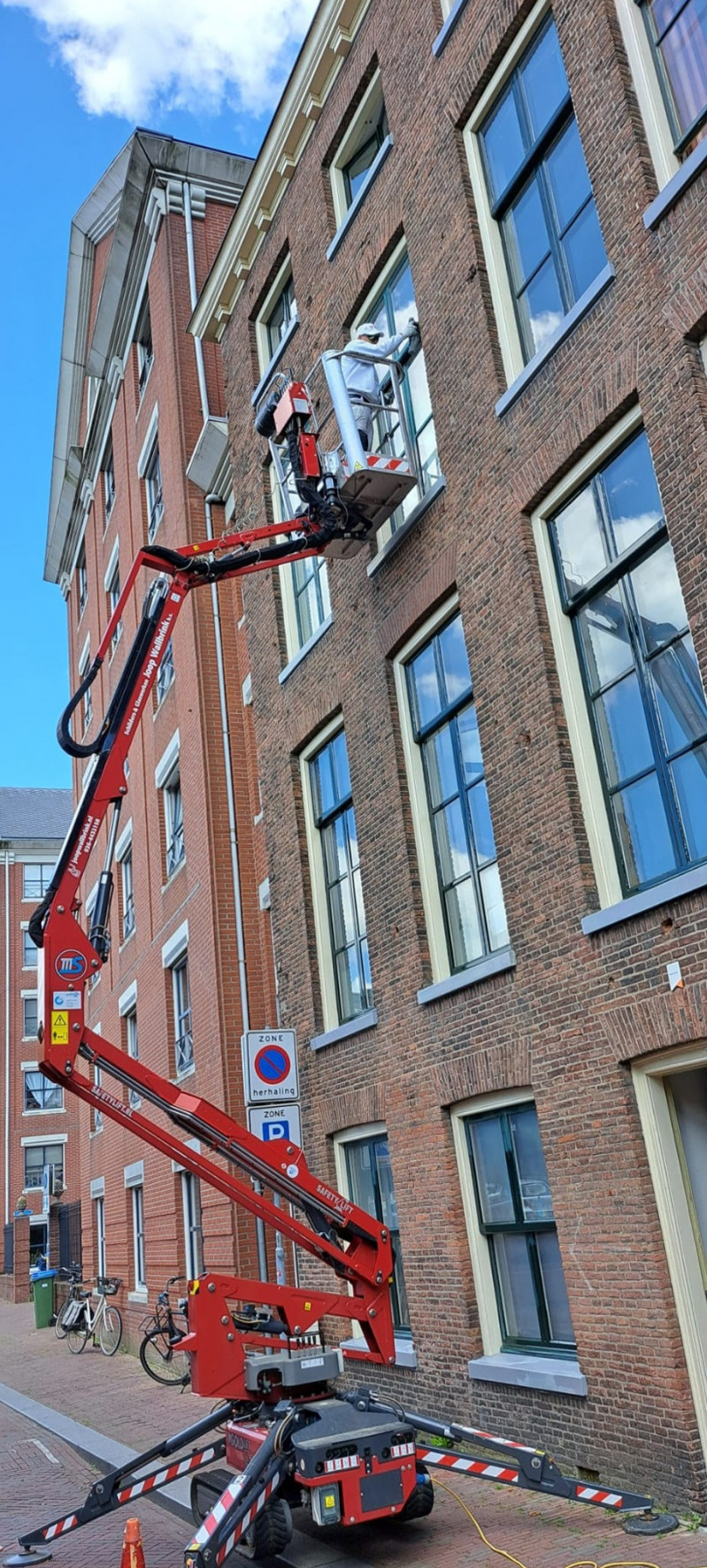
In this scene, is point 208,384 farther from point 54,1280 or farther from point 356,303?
point 54,1280

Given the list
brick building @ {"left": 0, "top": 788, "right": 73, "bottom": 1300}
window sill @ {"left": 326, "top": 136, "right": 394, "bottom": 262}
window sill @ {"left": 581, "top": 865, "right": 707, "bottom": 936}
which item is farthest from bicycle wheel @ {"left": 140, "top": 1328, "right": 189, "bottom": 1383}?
brick building @ {"left": 0, "top": 788, "right": 73, "bottom": 1300}

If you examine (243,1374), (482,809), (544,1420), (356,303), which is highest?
(356,303)

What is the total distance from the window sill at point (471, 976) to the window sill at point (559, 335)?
432 cm

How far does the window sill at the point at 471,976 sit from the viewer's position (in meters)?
9.11

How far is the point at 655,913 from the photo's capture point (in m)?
7.45

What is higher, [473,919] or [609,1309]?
[473,919]

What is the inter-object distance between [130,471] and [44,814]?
1231 inches

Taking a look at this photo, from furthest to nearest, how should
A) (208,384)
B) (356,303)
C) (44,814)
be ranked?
1. (44,814)
2. (208,384)
3. (356,303)

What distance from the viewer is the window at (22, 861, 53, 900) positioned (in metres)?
48.0

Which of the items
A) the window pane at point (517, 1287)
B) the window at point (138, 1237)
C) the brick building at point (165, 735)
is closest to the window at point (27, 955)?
the brick building at point (165, 735)

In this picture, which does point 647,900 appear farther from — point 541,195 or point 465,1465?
point 541,195

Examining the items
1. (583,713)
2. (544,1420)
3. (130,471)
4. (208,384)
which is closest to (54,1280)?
(130,471)

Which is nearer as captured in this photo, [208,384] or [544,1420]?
[544,1420]

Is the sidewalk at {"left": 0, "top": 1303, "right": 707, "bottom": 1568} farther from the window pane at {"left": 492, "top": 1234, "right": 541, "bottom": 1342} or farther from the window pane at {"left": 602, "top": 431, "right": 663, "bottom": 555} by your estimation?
the window pane at {"left": 602, "top": 431, "right": 663, "bottom": 555}
